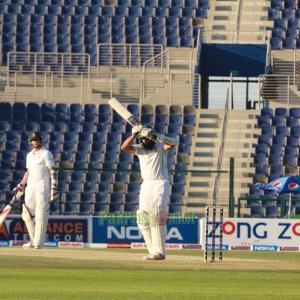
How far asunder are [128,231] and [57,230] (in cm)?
138

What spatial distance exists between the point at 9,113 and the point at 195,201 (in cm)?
575

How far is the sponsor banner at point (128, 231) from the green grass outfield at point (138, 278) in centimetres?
659

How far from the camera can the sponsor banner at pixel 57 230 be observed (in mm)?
26203

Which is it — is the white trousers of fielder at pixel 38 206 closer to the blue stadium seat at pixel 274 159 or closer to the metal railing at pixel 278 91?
the blue stadium seat at pixel 274 159

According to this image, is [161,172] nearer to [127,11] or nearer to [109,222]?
[109,222]

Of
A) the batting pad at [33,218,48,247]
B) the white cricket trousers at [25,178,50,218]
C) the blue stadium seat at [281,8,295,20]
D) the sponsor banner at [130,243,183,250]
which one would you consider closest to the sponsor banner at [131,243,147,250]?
the sponsor banner at [130,243,183,250]

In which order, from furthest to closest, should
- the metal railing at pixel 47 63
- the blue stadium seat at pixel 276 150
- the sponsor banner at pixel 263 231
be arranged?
the metal railing at pixel 47 63 → the blue stadium seat at pixel 276 150 → the sponsor banner at pixel 263 231

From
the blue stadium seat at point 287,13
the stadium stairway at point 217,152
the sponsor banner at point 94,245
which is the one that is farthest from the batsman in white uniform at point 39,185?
the blue stadium seat at point 287,13

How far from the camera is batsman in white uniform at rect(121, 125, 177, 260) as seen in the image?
699 inches

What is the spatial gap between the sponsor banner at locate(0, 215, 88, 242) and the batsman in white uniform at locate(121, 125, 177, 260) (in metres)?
8.37

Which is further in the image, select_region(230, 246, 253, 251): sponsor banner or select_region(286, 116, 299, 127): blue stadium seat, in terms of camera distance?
select_region(286, 116, 299, 127): blue stadium seat

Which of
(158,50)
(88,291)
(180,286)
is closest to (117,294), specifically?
(88,291)

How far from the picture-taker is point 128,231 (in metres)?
26.2

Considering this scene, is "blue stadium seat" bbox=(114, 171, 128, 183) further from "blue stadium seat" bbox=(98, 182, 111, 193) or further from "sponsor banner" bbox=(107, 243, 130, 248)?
"sponsor banner" bbox=(107, 243, 130, 248)
